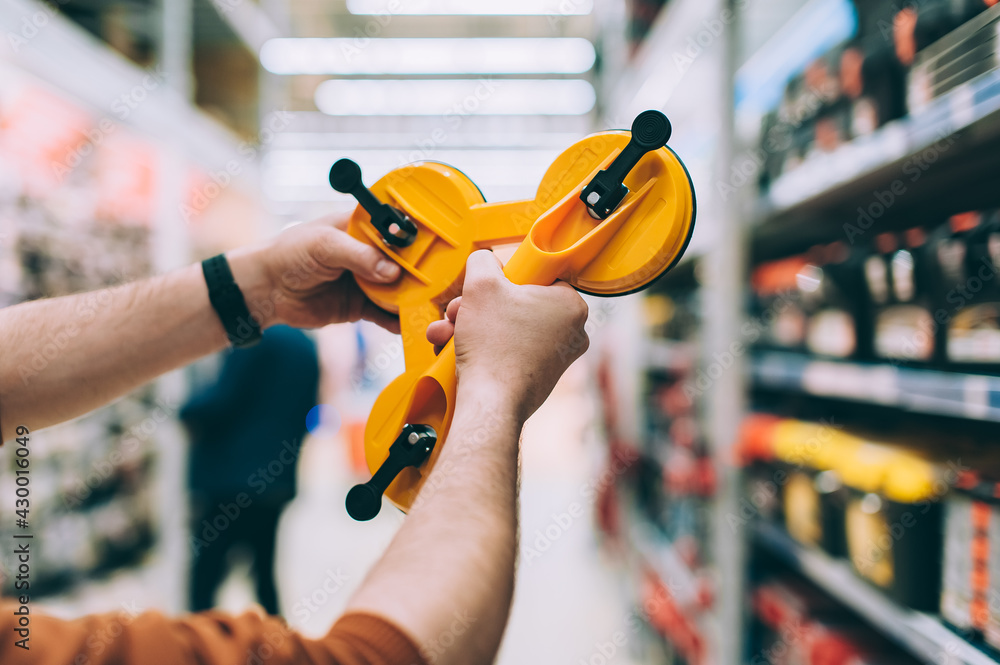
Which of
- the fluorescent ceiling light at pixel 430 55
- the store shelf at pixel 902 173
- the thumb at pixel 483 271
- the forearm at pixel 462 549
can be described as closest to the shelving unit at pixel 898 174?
the store shelf at pixel 902 173

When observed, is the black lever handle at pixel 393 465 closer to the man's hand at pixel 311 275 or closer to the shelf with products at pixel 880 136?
the man's hand at pixel 311 275

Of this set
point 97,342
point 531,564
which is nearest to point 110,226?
point 97,342

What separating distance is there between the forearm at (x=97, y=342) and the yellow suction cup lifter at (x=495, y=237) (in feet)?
1.18

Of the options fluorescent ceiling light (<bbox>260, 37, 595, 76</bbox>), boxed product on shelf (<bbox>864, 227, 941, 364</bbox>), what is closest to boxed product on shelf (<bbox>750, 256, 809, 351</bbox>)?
boxed product on shelf (<bbox>864, 227, 941, 364</bbox>)

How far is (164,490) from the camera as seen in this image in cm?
247

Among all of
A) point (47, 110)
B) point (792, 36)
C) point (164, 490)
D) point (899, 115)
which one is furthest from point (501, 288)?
point (164, 490)

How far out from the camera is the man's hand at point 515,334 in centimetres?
67

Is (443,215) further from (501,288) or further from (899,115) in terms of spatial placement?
(899,115)

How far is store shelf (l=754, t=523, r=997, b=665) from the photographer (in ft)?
3.10

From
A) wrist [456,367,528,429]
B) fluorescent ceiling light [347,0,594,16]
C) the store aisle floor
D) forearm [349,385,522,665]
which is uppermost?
fluorescent ceiling light [347,0,594,16]

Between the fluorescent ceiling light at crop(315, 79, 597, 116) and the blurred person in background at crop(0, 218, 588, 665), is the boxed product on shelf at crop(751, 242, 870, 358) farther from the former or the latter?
the fluorescent ceiling light at crop(315, 79, 597, 116)

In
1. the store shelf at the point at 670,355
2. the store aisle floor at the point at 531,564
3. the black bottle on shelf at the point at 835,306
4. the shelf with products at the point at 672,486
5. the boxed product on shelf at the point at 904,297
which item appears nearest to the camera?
the boxed product on shelf at the point at 904,297

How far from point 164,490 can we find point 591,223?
2524 millimetres

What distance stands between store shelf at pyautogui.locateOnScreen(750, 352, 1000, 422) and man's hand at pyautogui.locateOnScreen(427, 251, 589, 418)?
681mm
